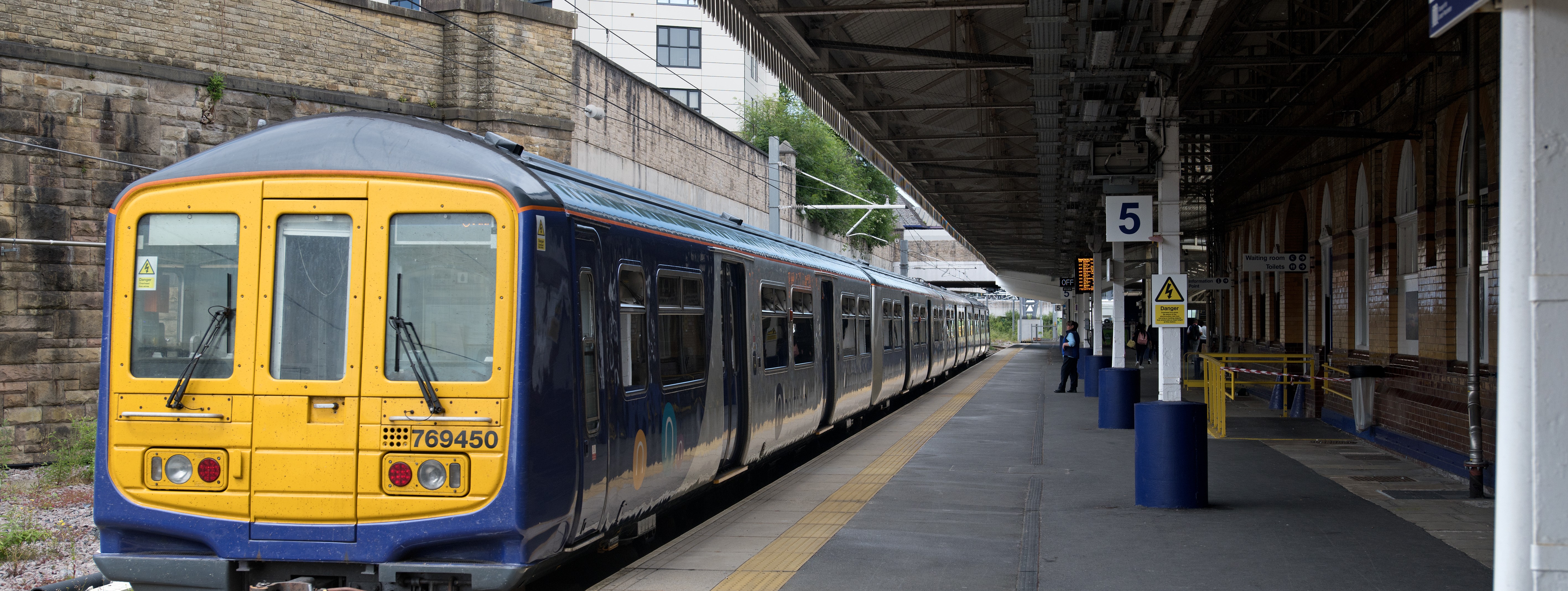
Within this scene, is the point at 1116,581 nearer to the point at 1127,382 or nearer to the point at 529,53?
the point at 1127,382

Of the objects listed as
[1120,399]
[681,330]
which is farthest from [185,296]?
[1120,399]

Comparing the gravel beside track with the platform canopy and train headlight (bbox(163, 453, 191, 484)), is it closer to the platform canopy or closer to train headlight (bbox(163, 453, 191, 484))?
train headlight (bbox(163, 453, 191, 484))

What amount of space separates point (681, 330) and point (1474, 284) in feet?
22.4

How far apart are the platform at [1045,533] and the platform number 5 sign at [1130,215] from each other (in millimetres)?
2395

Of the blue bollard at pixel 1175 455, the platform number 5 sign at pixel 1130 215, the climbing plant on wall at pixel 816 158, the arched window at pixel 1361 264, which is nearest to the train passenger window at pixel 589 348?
the blue bollard at pixel 1175 455

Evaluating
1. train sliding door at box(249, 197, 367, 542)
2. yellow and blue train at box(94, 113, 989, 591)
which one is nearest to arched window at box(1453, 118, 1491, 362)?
yellow and blue train at box(94, 113, 989, 591)

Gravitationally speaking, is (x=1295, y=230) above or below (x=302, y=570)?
above

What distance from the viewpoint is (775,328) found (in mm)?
10609

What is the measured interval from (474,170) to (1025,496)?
6.09 meters

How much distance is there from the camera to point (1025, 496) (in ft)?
33.0

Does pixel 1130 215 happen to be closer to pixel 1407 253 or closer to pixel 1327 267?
pixel 1407 253

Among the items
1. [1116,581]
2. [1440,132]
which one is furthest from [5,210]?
[1440,132]

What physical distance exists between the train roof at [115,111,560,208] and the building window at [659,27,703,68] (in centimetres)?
4319

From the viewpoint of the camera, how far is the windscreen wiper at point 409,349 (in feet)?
18.1
